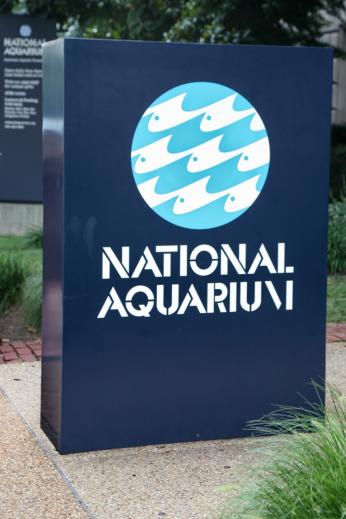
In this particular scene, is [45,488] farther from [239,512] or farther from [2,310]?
[2,310]

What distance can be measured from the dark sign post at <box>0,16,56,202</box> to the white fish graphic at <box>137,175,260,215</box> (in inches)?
355

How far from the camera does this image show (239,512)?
12.0ft

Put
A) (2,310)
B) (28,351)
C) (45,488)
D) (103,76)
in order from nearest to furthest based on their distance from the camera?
(45,488)
(103,76)
(28,351)
(2,310)

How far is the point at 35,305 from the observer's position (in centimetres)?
808

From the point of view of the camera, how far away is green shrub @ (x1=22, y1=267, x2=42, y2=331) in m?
8.09

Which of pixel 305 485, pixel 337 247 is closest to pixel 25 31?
pixel 337 247

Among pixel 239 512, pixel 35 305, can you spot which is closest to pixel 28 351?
pixel 35 305

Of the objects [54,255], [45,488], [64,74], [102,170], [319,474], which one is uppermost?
[64,74]

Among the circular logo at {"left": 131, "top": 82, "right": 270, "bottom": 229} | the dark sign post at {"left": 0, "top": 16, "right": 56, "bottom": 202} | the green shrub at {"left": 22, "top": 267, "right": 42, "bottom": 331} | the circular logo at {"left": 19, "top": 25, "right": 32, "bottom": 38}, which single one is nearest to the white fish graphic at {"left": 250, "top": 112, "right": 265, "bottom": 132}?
the circular logo at {"left": 131, "top": 82, "right": 270, "bottom": 229}

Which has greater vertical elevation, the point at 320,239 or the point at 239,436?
the point at 320,239

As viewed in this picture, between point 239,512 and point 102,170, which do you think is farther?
point 102,170

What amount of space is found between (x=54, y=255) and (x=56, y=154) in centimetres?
53

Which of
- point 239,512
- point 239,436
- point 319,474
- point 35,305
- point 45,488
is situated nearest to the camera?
point 319,474

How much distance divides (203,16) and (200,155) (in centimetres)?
1060
